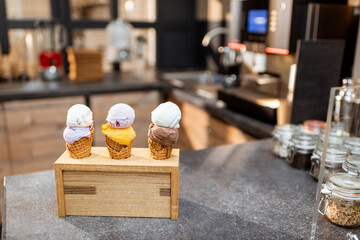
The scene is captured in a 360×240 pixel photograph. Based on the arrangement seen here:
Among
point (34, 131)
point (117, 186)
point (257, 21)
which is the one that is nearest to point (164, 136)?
point (117, 186)

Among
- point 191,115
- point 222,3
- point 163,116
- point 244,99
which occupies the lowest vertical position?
point 191,115

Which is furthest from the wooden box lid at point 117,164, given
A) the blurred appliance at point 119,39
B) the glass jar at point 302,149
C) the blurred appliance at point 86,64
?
the blurred appliance at point 119,39

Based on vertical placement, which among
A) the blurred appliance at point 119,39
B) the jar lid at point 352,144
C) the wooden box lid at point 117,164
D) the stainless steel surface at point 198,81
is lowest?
the stainless steel surface at point 198,81

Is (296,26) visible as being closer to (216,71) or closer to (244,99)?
(244,99)

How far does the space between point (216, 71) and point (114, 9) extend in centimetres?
111

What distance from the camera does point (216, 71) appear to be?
11.2ft

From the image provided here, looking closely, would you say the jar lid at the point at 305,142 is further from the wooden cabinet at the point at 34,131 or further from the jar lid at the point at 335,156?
the wooden cabinet at the point at 34,131

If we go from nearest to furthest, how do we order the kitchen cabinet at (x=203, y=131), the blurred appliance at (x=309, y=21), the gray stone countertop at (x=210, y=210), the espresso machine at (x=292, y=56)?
the gray stone countertop at (x=210, y=210), the espresso machine at (x=292, y=56), the blurred appliance at (x=309, y=21), the kitchen cabinet at (x=203, y=131)

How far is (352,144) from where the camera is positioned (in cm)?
114

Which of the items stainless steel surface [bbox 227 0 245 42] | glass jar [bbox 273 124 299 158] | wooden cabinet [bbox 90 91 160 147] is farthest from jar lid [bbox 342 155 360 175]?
wooden cabinet [bbox 90 91 160 147]

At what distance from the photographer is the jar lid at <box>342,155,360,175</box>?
0.92 meters

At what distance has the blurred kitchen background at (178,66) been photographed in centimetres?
170

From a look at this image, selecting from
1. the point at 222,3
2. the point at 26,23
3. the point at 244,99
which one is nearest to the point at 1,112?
the point at 26,23

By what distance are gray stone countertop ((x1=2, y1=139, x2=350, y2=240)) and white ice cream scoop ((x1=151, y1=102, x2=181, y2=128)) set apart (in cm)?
24
